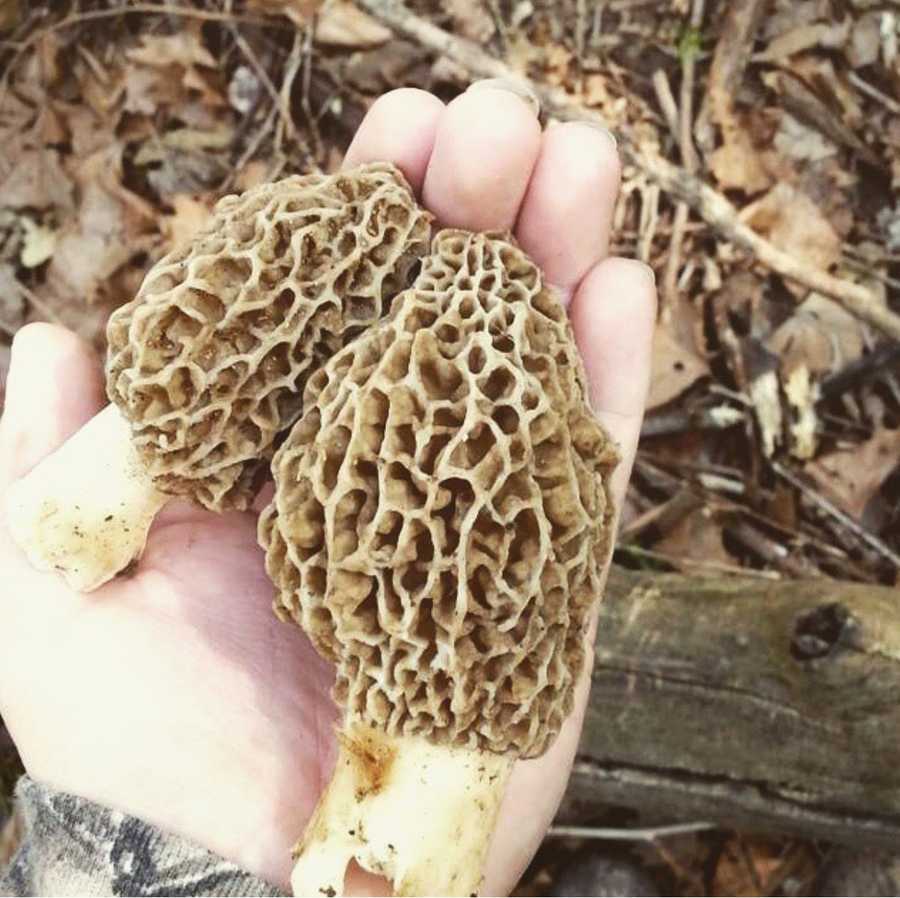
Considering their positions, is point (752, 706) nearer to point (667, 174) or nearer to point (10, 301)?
point (667, 174)

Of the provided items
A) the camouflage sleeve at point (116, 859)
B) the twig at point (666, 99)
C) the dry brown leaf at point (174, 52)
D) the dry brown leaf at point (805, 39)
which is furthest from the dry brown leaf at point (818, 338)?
the camouflage sleeve at point (116, 859)

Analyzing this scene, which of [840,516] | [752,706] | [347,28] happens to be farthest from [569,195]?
[347,28]

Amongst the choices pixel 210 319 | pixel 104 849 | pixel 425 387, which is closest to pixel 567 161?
pixel 425 387

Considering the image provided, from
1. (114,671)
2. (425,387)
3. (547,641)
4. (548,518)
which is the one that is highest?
(425,387)

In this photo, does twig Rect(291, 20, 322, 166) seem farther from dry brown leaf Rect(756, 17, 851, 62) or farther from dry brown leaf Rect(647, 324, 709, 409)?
dry brown leaf Rect(756, 17, 851, 62)

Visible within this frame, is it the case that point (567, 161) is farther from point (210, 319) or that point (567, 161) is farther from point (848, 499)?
point (848, 499)

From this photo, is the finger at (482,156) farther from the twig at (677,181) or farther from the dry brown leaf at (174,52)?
the dry brown leaf at (174,52)
